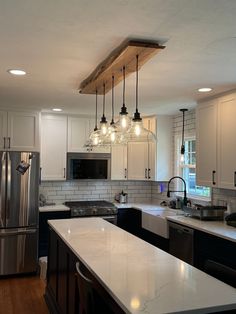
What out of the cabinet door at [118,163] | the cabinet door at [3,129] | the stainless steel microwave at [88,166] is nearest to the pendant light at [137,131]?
the cabinet door at [3,129]

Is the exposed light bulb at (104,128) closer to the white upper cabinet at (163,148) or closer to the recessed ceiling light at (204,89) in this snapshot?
the recessed ceiling light at (204,89)

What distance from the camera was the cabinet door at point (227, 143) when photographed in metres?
3.60

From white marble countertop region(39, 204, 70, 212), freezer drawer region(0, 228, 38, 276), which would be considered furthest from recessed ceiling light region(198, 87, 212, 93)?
freezer drawer region(0, 228, 38, 276)

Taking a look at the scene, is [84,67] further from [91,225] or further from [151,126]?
[151,126]

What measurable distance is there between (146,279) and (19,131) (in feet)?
11.8

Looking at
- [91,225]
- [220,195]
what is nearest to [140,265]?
[91,225]

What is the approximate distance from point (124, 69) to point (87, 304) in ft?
5.59

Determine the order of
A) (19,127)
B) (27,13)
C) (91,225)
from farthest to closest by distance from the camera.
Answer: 1. (19,127)
2. (91,225)
3. (27,13)

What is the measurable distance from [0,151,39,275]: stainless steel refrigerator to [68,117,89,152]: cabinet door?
0.85 meters

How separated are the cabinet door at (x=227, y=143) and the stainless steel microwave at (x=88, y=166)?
90.7 inches

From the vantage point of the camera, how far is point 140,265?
211cm

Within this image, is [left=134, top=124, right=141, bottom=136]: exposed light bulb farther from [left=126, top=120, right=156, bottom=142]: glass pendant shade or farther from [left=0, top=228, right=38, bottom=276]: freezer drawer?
[left=0, top=228, right=38, bottom=276]: freezer drawer

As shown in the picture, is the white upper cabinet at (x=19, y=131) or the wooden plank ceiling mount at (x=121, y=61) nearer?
the wooden plank ceiling mount at (x=121, y=61)

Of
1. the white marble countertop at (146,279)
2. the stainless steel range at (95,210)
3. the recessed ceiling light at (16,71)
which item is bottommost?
the stainless steel range at (95,210)
